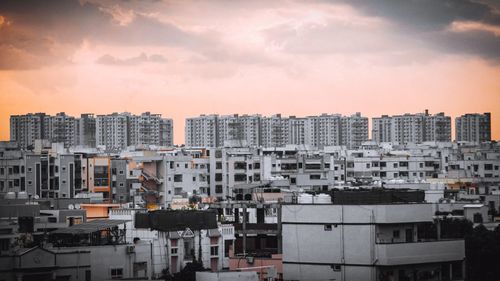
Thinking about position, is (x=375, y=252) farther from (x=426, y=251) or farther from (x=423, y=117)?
(x=423, y=117)

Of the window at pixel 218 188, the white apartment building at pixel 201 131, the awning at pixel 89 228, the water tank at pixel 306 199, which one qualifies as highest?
the white apartment building at pixel 201 131

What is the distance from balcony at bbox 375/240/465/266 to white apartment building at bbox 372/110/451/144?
7397 centimetres

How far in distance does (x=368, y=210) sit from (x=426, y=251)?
1.26 m

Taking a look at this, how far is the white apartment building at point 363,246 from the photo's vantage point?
20.6 metres

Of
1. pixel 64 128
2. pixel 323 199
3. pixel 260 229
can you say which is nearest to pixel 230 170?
pixel 260 229

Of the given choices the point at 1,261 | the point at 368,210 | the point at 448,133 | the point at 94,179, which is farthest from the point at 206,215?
the point at 448,133

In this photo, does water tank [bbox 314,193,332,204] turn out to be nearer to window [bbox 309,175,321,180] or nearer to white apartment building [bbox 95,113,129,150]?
window [bbox 309,175,321,180]

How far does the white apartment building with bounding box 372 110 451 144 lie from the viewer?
97.2 meters

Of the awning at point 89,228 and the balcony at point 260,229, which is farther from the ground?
the awning at point 89,228

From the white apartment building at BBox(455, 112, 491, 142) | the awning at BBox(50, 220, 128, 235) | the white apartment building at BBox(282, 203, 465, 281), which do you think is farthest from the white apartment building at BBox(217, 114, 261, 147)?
the white apartment building at BBox(282, 203, 465, 281)

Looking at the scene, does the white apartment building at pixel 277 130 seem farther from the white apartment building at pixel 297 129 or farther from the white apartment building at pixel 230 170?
the white apartment building at pixel 230 170

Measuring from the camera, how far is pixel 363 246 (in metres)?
20.7

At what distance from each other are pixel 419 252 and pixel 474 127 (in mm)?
76125

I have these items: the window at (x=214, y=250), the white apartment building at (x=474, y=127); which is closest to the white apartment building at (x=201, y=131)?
the white apartment building at (x=474, y=127)
